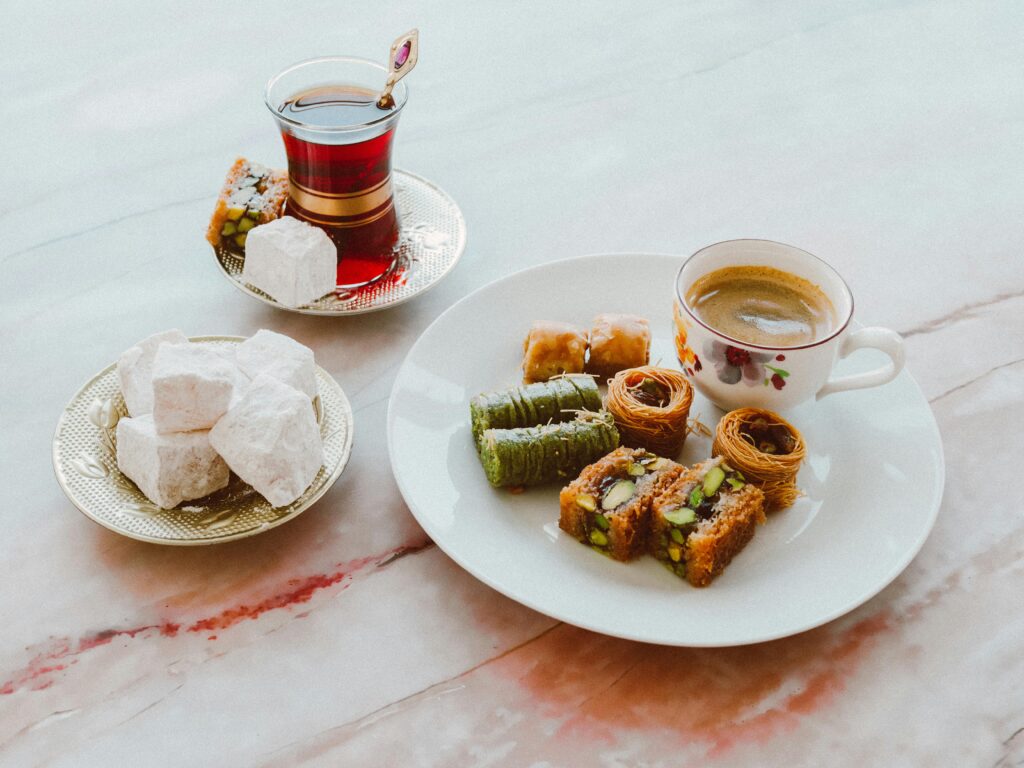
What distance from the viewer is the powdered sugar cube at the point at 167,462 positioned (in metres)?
1.40

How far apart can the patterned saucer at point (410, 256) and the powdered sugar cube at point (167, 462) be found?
44 cm

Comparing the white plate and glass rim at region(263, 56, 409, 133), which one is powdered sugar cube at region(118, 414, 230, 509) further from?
glass rim at region(263, 56, 409, 133)

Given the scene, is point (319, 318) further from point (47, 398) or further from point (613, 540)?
point (613, 540)

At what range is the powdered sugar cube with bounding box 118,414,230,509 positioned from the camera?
140 centimetres

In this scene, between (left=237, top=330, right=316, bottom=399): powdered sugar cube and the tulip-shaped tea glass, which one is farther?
the tulip-shaped tea glass

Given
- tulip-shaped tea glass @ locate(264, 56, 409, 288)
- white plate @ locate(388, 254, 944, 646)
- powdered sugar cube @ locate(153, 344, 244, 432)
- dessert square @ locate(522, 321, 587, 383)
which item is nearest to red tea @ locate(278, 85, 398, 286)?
tulip-shaped tea glass @ locate(264, 56, 409, 288)

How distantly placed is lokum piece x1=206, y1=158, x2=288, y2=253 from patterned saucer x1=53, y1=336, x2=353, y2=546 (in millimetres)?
421

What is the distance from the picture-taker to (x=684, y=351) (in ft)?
5.36

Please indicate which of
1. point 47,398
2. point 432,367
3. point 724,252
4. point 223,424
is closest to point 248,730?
point 223,424

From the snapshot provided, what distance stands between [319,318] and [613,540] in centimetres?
79

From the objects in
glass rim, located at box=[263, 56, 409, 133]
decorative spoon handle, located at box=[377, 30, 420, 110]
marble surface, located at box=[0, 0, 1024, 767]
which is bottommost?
marble surface, located at box=[0, 0, 1024, 767]

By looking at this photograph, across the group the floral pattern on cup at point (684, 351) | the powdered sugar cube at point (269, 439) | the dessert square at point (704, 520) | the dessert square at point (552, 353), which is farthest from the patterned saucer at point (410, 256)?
the dessert square at point (704, 520)

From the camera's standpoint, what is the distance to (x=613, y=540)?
56.0 inches

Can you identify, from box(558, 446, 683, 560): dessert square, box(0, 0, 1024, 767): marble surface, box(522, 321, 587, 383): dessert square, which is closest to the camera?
box(0, 0, 1024, 767): marble surface
